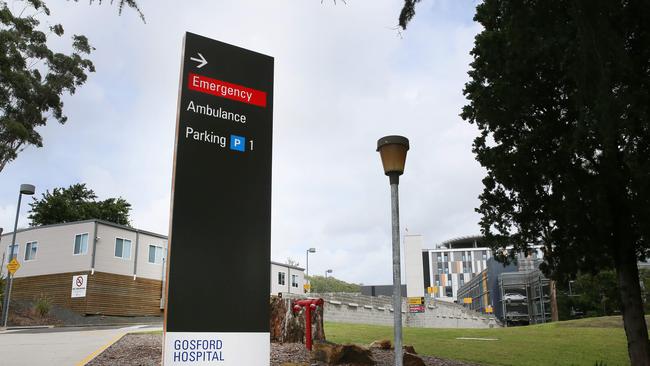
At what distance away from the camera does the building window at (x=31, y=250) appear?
33675mm

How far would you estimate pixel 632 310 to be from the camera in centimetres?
1150

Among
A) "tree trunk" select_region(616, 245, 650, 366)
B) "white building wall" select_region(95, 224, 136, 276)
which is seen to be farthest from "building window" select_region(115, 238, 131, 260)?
"tree trunk" select_region(616, 245, 650, 366)

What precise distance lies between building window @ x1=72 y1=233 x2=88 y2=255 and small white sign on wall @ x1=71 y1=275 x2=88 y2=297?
151 cm

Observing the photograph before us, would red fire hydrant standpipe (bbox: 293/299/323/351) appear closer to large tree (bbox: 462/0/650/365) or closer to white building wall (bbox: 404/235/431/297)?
large tree (bbox: 462/0/650/365)

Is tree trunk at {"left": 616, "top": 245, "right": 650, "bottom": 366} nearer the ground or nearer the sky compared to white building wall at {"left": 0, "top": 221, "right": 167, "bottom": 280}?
nearer the ground

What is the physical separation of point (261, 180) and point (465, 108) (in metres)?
8.06

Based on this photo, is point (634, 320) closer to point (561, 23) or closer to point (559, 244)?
point (559, 244)

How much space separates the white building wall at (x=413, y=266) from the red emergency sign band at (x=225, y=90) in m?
54.4

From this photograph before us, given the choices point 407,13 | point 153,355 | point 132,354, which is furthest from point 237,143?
point 132,354

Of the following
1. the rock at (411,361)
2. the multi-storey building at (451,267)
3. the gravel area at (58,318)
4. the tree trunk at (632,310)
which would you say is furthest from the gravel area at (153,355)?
the multi-storey building at (451,267)

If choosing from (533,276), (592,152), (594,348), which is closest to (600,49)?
(592,152)

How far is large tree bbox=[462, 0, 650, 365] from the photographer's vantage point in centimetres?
951

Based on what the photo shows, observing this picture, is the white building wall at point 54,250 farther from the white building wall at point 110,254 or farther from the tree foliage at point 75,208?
the tree foliage at point 75,208

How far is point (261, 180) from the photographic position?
6285 millimetres
